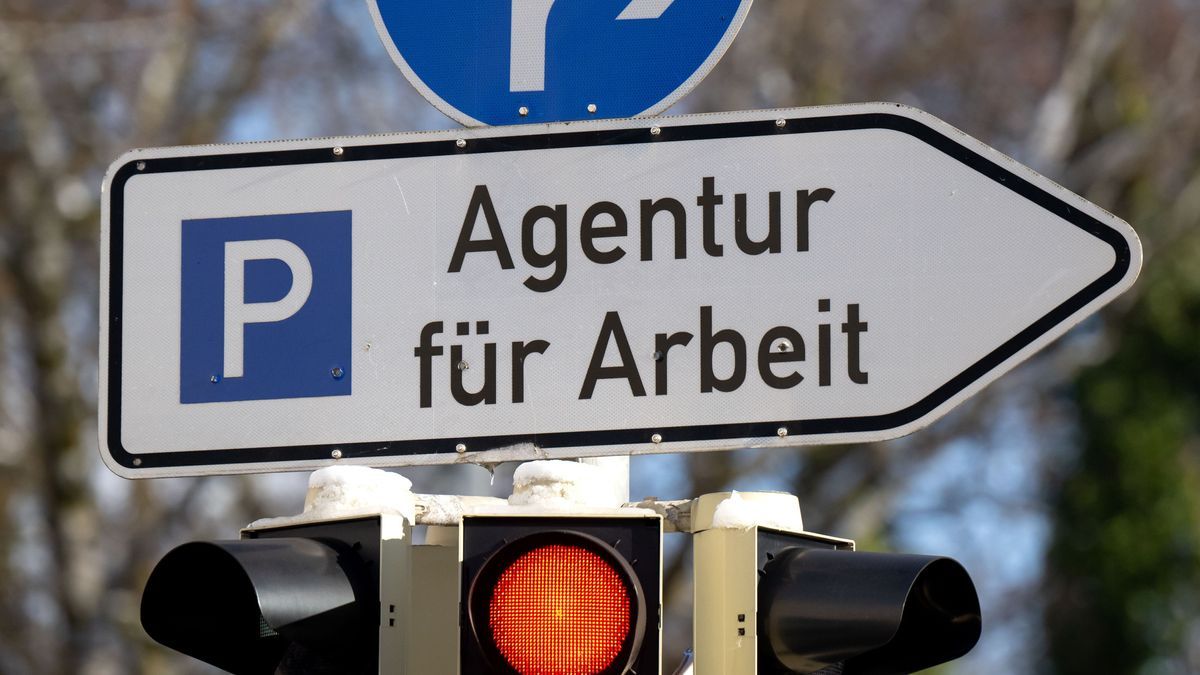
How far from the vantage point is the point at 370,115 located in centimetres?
1244

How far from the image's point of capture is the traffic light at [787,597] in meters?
2.34

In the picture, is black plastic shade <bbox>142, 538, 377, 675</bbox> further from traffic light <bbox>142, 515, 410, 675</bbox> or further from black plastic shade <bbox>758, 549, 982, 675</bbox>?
black plastic shade <bbox>758, 549, 982, 675</bbox>

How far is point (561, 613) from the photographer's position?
231 centimetres

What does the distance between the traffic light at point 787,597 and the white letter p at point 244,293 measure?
0.57 m

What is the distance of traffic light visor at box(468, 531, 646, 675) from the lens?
231cm

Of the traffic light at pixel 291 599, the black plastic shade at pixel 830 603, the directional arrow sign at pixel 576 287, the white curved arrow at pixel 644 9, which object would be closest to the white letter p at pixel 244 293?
the directional arrow sign at pixel 576 287

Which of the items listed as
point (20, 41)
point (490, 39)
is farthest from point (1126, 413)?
point (490, 39)

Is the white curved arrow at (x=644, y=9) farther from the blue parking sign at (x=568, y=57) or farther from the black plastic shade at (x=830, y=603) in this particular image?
the black plastic shade at (x=830, y=603)

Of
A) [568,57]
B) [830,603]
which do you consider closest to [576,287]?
[568,57]

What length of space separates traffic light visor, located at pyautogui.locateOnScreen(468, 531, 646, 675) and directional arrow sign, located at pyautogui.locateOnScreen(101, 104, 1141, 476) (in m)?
0.16

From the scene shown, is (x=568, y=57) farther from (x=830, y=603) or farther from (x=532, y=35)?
(x=830, y=603)

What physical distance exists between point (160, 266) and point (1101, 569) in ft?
47.8

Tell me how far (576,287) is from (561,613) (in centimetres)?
42

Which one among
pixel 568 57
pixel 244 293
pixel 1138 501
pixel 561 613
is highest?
pixel 568 57
